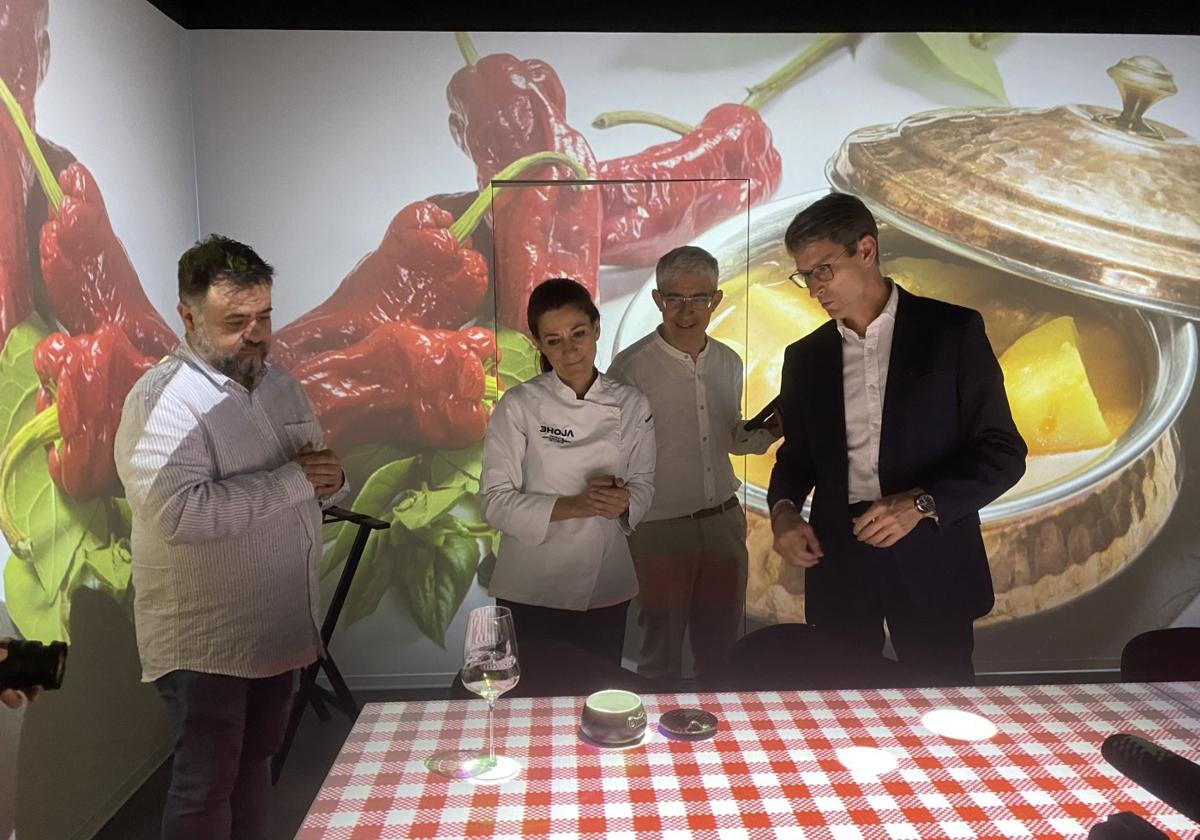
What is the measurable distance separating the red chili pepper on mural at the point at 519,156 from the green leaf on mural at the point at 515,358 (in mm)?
57

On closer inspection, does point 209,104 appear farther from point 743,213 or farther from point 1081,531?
point 1081,531

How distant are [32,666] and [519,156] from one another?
2.84m

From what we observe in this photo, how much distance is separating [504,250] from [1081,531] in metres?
3.00

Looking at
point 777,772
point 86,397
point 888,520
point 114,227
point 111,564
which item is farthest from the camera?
point 114,227

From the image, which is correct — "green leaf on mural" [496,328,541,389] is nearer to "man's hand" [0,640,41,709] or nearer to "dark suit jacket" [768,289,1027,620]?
"dark suit jacket" [768,289,1027,620]

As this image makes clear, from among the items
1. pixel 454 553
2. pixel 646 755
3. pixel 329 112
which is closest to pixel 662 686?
pixel 454 553

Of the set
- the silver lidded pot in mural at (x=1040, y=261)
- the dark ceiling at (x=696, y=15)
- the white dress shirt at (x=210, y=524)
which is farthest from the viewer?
the silver lidded pot in mural at (x=1040, y=261)

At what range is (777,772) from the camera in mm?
1517

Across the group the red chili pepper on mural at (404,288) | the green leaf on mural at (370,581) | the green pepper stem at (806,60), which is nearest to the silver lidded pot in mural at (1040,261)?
the green pepper stem at (806,60)

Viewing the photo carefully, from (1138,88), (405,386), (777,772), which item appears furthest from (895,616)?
(1138,88)

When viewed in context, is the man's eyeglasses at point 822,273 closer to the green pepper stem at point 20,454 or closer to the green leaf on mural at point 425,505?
the green leaf on mural at point 425,505

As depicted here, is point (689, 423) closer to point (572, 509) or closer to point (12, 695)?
point (572, 509)

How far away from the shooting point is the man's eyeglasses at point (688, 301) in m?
3.80

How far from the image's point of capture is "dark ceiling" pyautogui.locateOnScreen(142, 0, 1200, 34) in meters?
3.79
